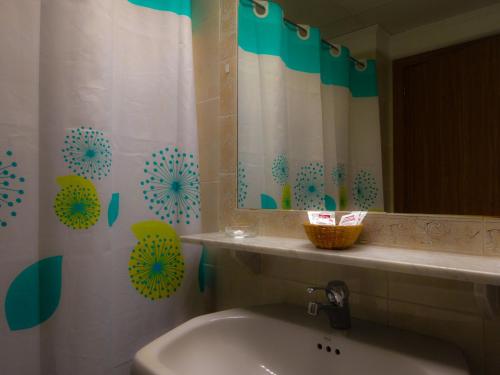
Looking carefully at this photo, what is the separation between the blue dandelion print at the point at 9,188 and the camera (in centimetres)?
84

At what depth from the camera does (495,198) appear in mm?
684

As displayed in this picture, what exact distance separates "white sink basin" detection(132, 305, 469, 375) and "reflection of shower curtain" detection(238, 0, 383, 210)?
0.32m

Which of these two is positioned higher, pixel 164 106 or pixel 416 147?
pixel 164 106

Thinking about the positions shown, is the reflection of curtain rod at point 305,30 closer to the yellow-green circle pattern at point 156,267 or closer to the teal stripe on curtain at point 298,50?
the teal stripe on curtain at point 298,50

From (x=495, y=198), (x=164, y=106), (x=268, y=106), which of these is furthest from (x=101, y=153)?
(x=495, y=198)

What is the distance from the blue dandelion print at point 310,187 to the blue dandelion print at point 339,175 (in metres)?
0.05

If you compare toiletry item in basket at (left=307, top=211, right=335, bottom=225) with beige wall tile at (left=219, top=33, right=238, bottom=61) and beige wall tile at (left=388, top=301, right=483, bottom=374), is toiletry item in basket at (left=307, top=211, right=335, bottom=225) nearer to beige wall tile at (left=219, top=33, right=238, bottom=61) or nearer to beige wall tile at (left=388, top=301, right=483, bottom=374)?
beige wall tile at (left=388, top=301, right=483, bottom=374)

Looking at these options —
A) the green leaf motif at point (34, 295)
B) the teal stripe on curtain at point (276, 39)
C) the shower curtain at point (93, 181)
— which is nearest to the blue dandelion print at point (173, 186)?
the shower curtain at point (93, 181)

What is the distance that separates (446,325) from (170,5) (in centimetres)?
131

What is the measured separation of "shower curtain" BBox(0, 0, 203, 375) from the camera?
0.86 metres

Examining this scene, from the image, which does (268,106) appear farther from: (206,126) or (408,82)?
(408,82)

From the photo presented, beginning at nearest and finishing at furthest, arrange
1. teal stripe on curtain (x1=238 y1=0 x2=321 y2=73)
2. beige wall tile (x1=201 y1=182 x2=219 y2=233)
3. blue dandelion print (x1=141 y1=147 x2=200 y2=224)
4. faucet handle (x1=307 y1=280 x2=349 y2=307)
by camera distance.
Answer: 1. faucet handle (x1=307 y1=280 x2=349 y2=307)
2. teal stripe on curtain (x1=238 y1=0 x2=321 y2=73)
3. blue dandelion print (x1=141 y1=147 x2=200 y2=224)
4. beige wall tile (x1=201 y1=182 x2=219 y2=233)

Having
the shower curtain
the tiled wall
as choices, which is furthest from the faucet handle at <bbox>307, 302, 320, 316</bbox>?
the shower curtain

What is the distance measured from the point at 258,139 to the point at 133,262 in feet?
2.00
